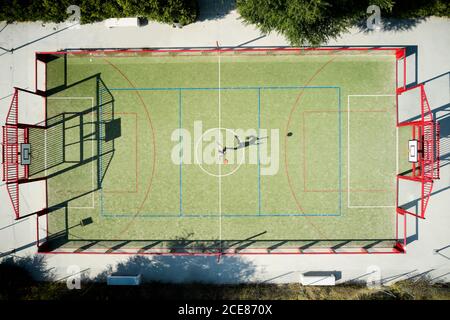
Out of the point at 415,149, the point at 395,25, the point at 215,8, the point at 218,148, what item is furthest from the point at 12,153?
the point at 395,25

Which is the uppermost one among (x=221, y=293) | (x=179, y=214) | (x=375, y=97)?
(x=375, y=97)

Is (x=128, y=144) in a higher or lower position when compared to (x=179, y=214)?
higher

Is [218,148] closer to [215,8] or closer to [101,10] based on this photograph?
[215,8]

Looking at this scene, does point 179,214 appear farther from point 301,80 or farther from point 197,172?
point 301,80

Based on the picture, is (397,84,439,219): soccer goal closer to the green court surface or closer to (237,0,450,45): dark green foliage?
the green court surface

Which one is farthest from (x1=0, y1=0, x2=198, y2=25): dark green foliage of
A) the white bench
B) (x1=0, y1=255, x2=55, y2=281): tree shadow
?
(x1=0, y1=255, x2=55, y2=281): tree shadow

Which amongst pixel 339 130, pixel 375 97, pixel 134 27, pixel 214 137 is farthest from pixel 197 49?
pixel 375 97

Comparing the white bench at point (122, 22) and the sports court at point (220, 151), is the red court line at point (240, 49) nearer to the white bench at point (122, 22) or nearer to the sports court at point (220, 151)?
the sports court at point (220, 151)

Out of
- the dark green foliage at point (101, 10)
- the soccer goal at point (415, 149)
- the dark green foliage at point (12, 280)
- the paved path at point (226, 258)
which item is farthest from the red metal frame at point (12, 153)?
the soccer goal at point (415, 149)
